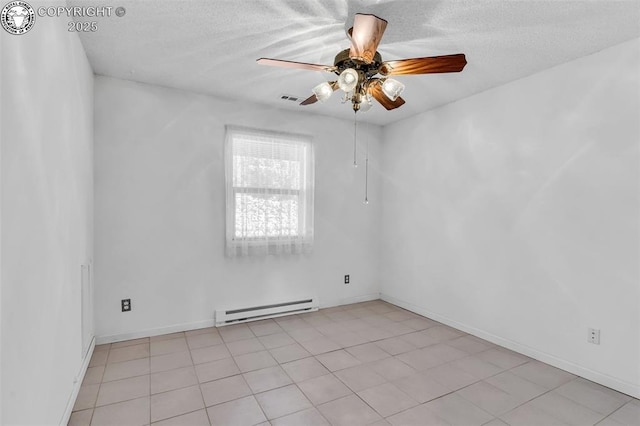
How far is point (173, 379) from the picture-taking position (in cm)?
249

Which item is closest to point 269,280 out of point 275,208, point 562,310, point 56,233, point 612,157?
point 275,208

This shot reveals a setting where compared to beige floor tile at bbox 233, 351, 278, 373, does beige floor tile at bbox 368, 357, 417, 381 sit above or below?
below

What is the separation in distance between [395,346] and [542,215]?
1782 millimetres

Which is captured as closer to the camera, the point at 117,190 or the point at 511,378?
the point at 511,378

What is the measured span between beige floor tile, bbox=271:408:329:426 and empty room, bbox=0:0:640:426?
0.08 ft

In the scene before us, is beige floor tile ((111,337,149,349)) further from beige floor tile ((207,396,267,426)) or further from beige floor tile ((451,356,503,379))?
beige floor tile ((451,356,503,379))

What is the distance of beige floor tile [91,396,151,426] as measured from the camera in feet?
6.53

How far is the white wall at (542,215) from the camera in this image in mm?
2395

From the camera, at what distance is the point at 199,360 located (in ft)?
9.19

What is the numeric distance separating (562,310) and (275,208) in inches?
115

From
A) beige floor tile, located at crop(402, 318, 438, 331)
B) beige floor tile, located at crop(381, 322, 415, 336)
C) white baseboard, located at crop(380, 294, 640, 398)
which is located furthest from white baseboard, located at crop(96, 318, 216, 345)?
white baseboard, located at crop(380, 294, 640, 398)

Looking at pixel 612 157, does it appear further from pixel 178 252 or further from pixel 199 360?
pixel 178 252

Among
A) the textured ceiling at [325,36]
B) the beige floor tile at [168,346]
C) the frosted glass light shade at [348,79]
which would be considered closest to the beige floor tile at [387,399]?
the beige floor tile at [168,346]

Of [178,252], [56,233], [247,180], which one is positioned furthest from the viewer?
[247,180]
